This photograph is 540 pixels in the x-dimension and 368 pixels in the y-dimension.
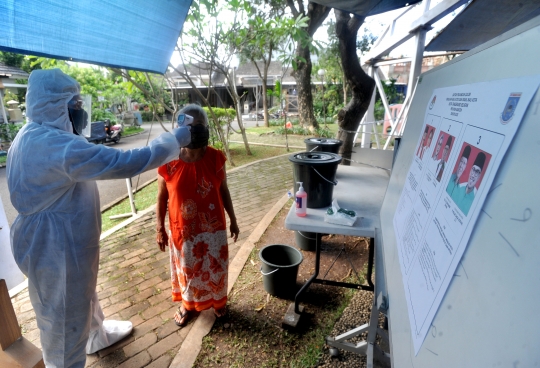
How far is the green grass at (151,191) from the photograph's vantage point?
514 cm

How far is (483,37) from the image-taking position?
3.55 metres

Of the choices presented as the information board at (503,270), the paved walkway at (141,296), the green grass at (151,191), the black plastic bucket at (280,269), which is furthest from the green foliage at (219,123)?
the information board at (503,270)

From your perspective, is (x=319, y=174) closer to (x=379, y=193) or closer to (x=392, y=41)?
(x=379, y=193)

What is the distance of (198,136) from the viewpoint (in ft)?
6.58

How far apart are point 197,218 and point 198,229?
95mm

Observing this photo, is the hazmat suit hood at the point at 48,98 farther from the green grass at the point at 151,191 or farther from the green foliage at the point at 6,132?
the green foliage at the point at 6,132

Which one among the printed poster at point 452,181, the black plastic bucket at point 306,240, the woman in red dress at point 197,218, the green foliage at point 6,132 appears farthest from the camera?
the green foliage at point 6,132

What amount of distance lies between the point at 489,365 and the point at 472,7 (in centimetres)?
332

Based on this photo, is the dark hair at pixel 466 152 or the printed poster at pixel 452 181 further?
the dark hair at pixel 466 152

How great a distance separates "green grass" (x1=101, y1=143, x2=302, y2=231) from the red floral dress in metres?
3.03

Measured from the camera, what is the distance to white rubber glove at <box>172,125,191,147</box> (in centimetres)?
184

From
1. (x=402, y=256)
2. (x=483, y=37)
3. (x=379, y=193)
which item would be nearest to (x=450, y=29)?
(x=483, y=37)

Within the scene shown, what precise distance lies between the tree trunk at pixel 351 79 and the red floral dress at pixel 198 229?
2.31 metres

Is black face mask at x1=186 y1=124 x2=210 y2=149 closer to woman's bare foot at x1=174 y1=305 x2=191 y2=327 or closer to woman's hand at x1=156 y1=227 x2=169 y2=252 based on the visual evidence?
woman's hand at x1=156 y1=227 x2=169 y2=252
